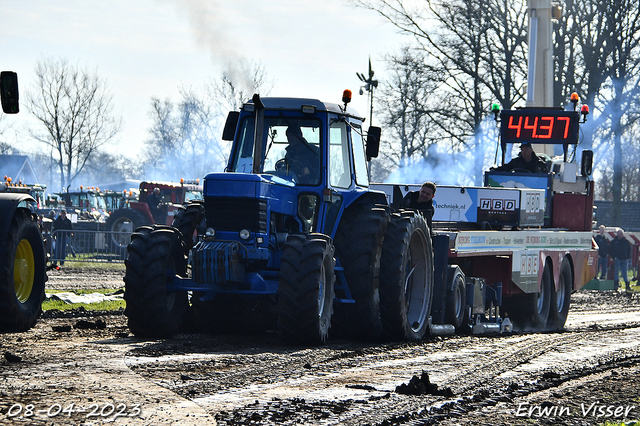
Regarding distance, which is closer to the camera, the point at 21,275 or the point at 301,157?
the point at 21,275

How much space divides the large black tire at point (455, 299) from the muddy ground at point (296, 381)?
1.33 metres

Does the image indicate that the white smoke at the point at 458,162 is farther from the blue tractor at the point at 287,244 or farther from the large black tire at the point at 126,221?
the blue tractor at the point at 287,244

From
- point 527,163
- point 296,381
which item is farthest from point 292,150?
point 527,163

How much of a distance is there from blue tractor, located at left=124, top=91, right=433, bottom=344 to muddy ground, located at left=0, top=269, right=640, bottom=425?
0.33 metres

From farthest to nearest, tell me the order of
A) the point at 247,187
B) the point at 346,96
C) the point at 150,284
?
the point at 346,96 → the point at 247,187 → the point at 150,284

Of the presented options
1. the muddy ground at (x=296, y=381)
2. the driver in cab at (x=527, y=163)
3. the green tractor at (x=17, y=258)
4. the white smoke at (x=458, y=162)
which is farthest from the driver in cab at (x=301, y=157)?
the white smoke at (x=458, y=162)

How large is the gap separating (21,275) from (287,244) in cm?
302

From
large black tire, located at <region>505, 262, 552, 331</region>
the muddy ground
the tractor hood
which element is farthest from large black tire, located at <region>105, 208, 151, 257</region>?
the tractor hood

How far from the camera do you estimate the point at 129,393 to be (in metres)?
6.15

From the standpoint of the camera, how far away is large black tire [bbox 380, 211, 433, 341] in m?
10.2

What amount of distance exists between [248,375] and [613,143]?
3206 centimetres

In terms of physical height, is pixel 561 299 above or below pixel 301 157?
below

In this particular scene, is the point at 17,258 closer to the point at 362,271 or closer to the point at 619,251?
the point at 362,271

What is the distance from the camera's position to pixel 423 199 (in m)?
12.6
